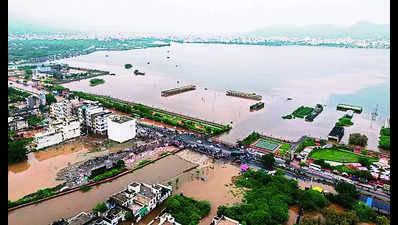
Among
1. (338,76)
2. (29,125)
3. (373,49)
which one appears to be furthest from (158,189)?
(373,49)

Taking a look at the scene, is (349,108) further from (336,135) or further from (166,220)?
(166,220)

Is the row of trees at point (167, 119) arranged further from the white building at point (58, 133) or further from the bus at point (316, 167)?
the bus at point (316, 167)

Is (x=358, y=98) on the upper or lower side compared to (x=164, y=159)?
upper

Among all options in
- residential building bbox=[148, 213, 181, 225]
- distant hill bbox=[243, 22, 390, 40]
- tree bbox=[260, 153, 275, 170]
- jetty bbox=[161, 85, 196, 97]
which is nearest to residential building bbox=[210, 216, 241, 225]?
residential building bbox=[148, 213, 181, 225]

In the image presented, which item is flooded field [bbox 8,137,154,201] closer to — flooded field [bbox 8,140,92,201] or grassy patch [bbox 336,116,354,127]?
flooded field [bbox 8,140,92,201]

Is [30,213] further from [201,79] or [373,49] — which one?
[373,49]

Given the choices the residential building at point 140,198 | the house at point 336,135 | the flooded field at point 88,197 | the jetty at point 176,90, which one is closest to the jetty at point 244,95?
the jetty at point 176,90
